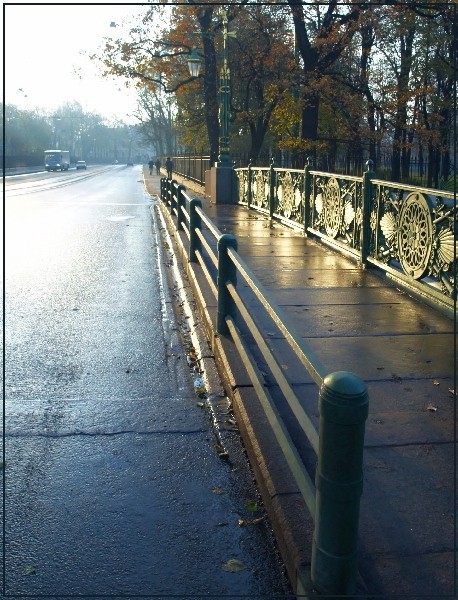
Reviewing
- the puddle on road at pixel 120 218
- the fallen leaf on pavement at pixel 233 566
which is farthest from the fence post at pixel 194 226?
the puddle on road at pixel 120 218

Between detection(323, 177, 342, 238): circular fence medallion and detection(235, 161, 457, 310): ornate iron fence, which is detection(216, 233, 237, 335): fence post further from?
detection(323, 177, 342, 238): circular fence medallion

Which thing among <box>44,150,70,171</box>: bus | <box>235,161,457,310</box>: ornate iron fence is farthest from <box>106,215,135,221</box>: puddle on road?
<box>44,150,70,171</box>: bus

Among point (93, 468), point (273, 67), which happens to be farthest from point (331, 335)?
point (273, 67)

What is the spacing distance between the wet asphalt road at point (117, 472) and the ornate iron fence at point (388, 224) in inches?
111

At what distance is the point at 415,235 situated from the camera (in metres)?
8.39

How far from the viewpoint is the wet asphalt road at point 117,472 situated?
345cm

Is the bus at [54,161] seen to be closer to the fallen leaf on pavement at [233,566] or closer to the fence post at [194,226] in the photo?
the fence post at [194,226]

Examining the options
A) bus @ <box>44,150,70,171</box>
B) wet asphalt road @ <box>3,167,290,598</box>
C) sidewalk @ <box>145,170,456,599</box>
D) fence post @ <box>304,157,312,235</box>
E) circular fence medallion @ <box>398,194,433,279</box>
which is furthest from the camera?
bus @ <box>44,150,70,171</box>

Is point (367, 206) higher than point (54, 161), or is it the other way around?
point (54, 161)

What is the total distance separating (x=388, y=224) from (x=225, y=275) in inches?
146

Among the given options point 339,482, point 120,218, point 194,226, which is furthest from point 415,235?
point 120,218

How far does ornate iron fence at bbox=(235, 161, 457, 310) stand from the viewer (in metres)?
7.63

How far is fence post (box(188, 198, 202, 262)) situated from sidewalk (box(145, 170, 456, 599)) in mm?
1539

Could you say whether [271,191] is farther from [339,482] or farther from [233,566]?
[339,482]
